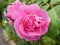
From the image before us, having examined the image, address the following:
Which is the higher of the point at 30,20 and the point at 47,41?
the point at 30,20

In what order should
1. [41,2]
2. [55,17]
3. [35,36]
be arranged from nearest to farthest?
[35,36], [55,17], [41,2]

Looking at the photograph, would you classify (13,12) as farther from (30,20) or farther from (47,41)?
(47,41)

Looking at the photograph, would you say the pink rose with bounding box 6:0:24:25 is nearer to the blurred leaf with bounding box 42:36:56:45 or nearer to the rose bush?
the rose bush

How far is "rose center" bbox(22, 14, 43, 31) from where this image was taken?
0.63m

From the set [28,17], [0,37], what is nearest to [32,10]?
[28,17]

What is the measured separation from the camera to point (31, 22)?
64 centimetres

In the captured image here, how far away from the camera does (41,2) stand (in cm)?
83

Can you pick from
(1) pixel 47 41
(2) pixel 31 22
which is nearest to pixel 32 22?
(2) pixel 31 22

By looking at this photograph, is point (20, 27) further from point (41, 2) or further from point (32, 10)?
point (41, 2)

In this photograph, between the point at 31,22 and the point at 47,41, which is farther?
the point at 47,41

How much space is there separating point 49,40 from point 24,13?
18 centimetres

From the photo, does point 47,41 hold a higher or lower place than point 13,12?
lower

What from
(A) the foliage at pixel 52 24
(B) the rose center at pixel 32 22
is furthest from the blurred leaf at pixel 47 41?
(B) the rose center at pixel 32 22

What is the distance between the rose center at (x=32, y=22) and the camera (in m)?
0.63
